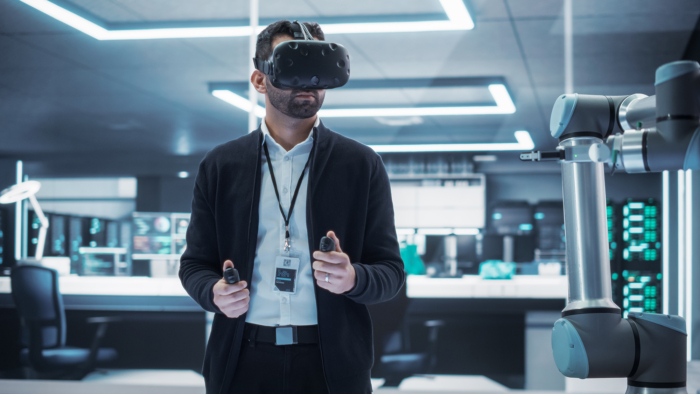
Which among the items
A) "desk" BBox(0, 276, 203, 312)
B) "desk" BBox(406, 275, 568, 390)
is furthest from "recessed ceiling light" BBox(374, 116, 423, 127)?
"desk" BBox(0, 276, 203, 312)

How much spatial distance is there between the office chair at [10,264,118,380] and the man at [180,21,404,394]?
2.20 meters

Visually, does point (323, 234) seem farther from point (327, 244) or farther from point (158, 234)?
point (158, 234)

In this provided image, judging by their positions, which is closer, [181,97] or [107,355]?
[107,355]

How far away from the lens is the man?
990 millimetres

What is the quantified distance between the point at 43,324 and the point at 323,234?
2590 mm

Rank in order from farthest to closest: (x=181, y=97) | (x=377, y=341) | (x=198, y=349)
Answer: (x=181, y=97) → (x=198, y=349) → (x=377, y=341)

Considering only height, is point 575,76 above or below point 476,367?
above

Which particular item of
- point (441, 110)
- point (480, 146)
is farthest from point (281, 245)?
point (480, 146)

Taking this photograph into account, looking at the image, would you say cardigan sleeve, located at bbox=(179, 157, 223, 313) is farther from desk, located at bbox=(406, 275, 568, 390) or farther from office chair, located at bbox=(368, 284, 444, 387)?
desk, located at bbox=(406, 275, 568, 390)

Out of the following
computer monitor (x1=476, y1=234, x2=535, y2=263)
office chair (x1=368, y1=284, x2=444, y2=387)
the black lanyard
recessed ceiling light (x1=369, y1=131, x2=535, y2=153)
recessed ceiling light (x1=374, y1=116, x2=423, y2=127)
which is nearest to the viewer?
the black lanyard

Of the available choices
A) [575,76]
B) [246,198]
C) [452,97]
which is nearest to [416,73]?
[452,97]

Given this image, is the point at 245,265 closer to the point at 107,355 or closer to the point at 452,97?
the point at 107,355

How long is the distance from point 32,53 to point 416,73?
2414mm

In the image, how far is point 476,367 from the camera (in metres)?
3.57
